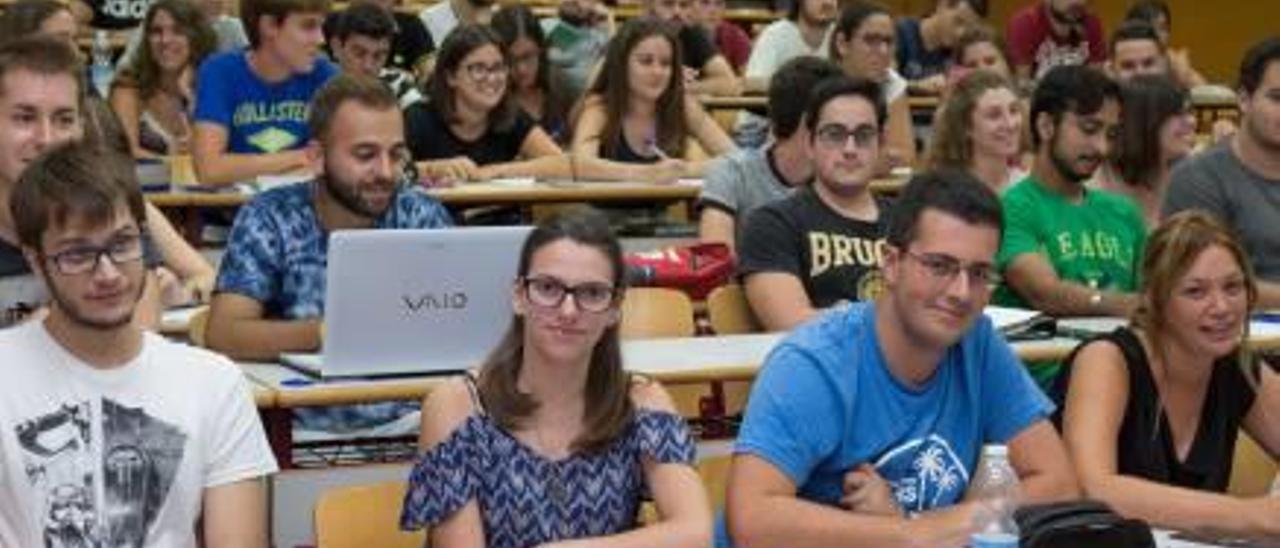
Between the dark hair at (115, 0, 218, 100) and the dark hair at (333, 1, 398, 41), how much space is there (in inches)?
22.8

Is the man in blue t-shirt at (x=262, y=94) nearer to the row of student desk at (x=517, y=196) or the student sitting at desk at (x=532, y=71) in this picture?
the row of student desk at (x=517, y=196)

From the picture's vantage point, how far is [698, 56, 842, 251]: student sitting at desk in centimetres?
546

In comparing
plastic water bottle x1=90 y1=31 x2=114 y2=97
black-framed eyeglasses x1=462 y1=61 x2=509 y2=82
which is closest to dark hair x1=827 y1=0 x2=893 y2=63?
black-framed eyeglasses x1=462 y1=61 x2=509 y2=82

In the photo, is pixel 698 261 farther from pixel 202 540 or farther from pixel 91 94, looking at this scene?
pixel 202 540

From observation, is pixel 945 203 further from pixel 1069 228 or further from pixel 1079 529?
pixel 1069 228

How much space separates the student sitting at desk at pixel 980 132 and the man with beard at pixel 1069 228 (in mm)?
506

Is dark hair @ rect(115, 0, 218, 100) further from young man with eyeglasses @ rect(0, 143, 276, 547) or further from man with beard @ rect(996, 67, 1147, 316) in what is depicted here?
young man with eyeglasses @ rect(0, 143, 276, 547)

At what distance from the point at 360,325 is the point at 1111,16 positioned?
10570 mm

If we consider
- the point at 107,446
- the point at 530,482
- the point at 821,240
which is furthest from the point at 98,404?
the point at 821,240

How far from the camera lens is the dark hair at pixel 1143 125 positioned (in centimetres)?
574

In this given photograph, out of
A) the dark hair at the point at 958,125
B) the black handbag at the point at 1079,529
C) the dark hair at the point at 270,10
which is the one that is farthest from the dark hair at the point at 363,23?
the black handbag at the point at 1079,529

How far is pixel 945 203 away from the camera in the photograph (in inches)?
123

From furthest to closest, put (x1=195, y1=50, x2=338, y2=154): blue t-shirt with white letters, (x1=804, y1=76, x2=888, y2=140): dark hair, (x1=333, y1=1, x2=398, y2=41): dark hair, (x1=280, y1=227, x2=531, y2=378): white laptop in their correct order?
(x1=333, y1=1, x2=398, y2=41): dark hair
(x1=195, y1=50, x2=338, y2=154): blue t-shirt with white letters
(x1=804, y1=76, x2=888, y2=140): dark hair
(x1=280, y1=227, x2=531, y2=378): white laptop

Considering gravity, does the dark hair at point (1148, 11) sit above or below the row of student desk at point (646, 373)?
above
